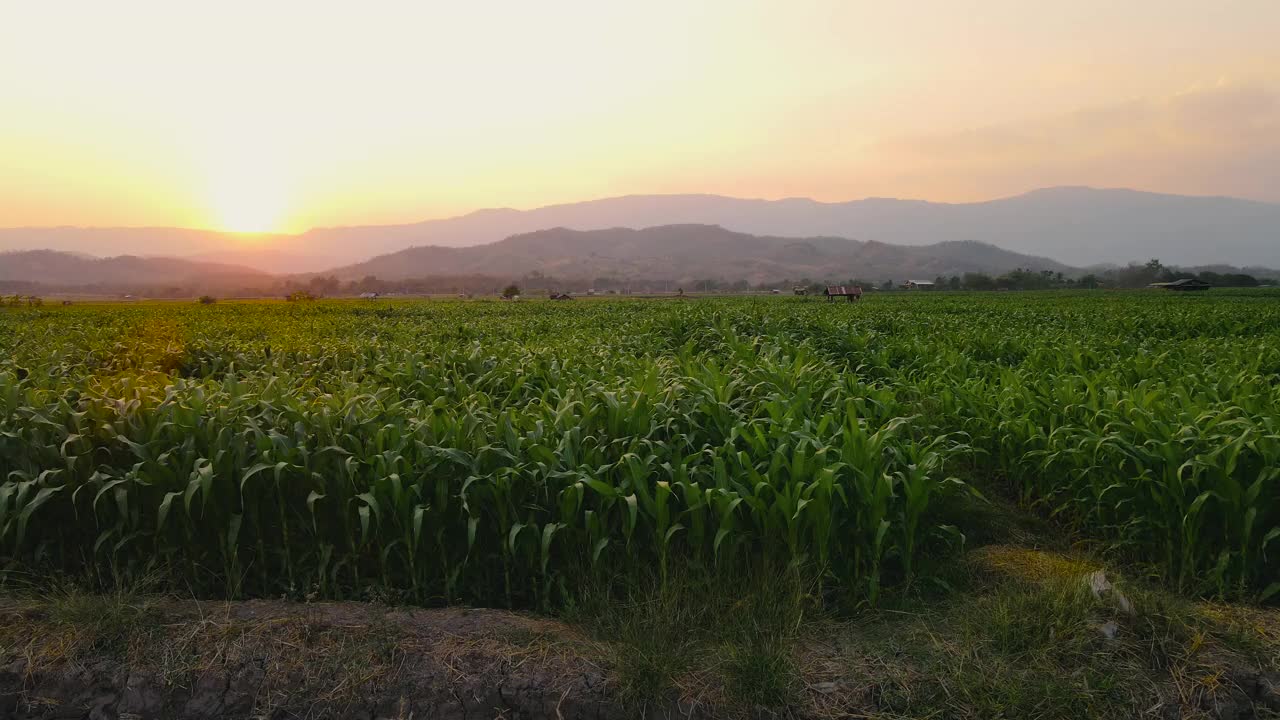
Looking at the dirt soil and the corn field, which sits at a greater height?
the corn field

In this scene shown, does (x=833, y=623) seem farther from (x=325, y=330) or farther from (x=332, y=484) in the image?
(x=325, y=330)

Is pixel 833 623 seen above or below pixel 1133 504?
below

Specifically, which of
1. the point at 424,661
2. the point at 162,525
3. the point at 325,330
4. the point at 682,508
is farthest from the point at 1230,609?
the point at 325,330

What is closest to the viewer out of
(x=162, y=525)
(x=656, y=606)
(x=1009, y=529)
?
(x=656, y=606)

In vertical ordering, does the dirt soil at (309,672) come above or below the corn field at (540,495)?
below

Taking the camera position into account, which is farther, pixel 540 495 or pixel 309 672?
pixel 540 495

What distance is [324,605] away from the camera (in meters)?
3.86

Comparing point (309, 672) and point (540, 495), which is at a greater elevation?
point (540, 495)

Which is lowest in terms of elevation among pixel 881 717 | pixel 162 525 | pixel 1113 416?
pixel 881 717

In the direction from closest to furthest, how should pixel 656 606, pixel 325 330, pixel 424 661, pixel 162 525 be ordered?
1. pixel 424 661
2. pixel 656 606
3. pixel 162 525
4. pixel 325 330

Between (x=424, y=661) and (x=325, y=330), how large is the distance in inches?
621

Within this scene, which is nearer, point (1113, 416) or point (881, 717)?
point (881, 717)

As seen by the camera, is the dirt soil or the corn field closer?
the dirt soil

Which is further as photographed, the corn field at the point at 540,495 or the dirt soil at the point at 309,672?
the corn field at the point at 540,495
